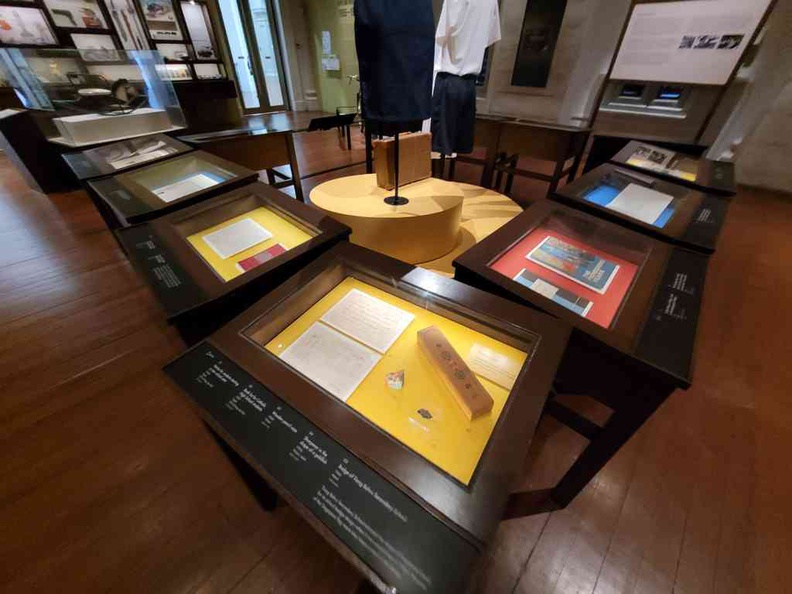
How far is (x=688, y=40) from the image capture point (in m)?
3.08

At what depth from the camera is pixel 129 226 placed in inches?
41.9

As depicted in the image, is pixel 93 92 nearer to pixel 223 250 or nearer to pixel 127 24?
pixel 127 24

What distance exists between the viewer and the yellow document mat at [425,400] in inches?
21.8

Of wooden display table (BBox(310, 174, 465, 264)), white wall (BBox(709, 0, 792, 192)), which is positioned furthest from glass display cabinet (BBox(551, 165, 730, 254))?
white wall (BBox(709, 0, 792, 192))

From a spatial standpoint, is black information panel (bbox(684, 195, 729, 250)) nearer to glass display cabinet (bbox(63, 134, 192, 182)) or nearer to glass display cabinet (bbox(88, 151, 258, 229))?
glass display cabinet (bbox(88, 151, 258, 229))

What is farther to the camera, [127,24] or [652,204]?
[127,24]

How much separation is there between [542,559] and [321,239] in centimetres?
119

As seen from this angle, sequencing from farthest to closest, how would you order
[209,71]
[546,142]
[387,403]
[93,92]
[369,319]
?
[209,71] < [93,92] < [546,142] < [369,319] < [387,403]

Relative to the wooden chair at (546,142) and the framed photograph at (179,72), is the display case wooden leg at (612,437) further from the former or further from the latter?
the framed photograph at (179,72)

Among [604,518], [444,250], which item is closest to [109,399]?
[444,250]

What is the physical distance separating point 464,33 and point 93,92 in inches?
136

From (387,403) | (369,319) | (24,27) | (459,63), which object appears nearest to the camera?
(387,403)

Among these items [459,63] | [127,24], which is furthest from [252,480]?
[127,24]

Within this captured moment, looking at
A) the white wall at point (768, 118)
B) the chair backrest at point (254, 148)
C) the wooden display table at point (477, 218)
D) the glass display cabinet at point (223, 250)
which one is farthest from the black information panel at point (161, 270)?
the white wall at point (768, 118)
